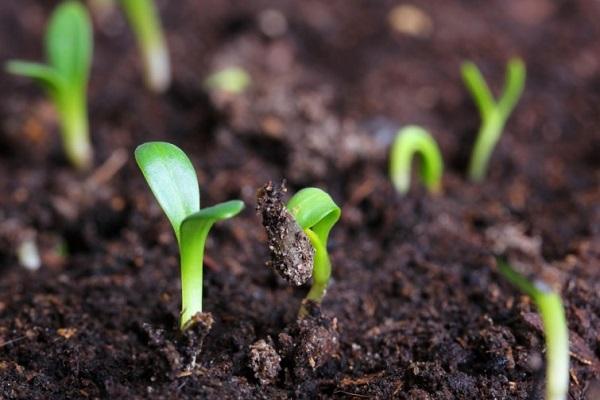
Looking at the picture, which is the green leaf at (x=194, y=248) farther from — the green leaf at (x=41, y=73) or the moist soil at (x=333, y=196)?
the green leaf at (x=41, y=73)

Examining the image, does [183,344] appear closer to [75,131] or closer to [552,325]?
[552,325]

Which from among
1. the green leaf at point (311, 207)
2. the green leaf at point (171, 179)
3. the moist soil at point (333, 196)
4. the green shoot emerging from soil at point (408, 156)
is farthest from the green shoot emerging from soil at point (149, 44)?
the green leaf at point (311, 207)

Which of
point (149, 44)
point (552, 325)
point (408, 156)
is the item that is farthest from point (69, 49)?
point (552, 325)

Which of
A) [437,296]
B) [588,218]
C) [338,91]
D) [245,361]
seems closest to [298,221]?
[245,361]

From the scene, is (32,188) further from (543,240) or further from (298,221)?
(543,240)

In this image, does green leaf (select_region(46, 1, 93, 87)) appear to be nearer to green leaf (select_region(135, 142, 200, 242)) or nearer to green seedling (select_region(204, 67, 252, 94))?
green seedling (select_region(204, 67, 252, 94))
